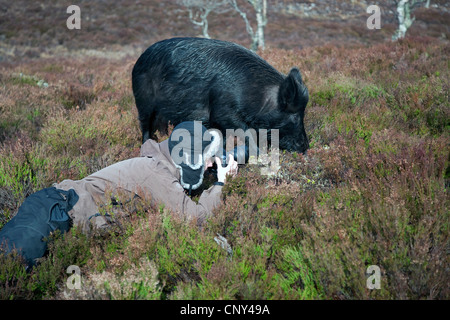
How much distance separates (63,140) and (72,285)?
3.04 meters

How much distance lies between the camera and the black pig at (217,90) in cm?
395

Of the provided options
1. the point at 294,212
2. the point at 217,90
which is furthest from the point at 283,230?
the point at 217,90

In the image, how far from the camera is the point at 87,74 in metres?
10.9

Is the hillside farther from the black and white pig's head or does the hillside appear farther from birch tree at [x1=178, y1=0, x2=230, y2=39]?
birch tree at [x1=178, y1=0, x2=230, y2=39]

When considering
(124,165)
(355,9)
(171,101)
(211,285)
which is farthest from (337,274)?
(355,9)

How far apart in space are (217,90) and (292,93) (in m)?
0.93

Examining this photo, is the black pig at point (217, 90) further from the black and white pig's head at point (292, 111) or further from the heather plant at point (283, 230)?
the heather plant at point (283, 230)

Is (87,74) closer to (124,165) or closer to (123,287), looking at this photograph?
(124,165)

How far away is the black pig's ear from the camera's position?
12.1 ft

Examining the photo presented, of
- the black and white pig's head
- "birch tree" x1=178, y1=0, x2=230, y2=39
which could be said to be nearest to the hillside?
the black and white pig's head

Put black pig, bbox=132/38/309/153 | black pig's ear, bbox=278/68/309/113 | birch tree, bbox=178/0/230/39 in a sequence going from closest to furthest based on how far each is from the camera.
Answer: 1. black pig's ear, bbox=278/68/309/113
2. black pig, bbox=132/38/309/153
3. birch tree, bbox=178/0/230/39

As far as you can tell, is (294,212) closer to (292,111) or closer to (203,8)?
(292,111)

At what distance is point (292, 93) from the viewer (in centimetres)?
374

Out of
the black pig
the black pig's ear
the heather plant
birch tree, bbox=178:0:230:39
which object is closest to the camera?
the heather plant
